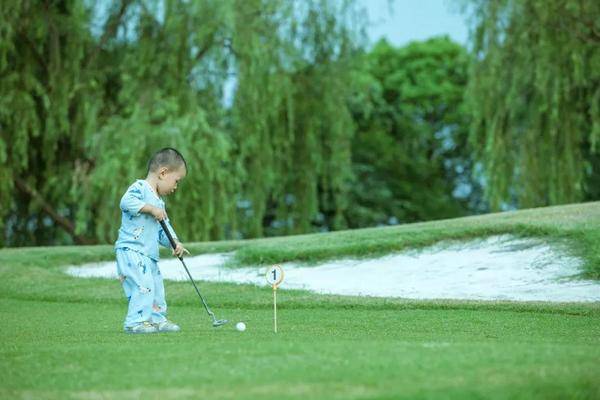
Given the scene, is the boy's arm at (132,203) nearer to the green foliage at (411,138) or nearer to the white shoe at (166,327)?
the white shoe at (166,327)

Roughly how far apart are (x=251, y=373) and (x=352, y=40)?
1921 centimetres

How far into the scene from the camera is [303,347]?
19.1 ft

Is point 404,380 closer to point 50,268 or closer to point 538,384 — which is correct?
point 538,384

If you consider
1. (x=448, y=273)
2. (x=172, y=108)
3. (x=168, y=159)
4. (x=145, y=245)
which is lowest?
(x=448, y=273)

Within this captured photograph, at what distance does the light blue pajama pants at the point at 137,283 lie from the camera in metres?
7.73

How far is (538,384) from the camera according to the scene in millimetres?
4848

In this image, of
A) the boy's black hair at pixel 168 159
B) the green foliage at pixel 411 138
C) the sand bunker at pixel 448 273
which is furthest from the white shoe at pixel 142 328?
the green foliage at pixel 411 138

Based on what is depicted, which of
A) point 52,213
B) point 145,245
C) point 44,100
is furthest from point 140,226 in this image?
point 52,213

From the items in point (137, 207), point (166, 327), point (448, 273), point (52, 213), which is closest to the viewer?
point (137, 207)

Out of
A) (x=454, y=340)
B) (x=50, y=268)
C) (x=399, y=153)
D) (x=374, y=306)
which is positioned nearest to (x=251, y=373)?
(x=454, y=340)

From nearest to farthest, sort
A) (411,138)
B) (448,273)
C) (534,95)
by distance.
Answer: (448,273)
(534,95)
(411,138)

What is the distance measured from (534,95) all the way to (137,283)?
15.9 m

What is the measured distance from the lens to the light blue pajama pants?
7727 mm

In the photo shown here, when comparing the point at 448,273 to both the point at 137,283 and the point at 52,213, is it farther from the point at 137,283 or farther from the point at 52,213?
the point at 52,213
